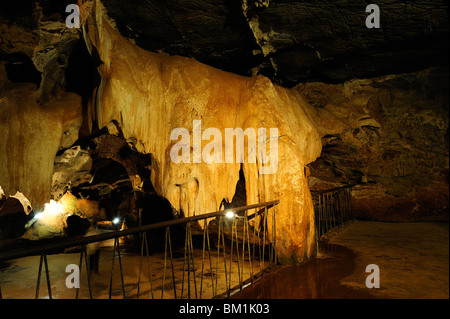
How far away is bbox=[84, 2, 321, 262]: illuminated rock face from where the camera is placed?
490 centimetres

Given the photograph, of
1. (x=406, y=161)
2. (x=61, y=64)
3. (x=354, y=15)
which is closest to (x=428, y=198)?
(x=406, y=161)

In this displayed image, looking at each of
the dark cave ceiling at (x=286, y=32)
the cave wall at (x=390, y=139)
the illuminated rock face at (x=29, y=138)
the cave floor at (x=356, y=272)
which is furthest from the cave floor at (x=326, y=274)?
the dark cave ceiling at (x=286, y=32)

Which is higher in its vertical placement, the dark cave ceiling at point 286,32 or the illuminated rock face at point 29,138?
the dark cave ceiling at point 286,32

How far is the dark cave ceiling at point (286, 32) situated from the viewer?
4.50 metres

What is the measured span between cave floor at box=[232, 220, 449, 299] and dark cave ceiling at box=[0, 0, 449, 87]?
3.17m

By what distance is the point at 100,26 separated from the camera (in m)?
4.54

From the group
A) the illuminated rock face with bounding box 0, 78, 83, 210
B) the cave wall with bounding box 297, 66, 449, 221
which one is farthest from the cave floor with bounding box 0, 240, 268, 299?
the cave wall with bounding box 297, 66, 449, 221

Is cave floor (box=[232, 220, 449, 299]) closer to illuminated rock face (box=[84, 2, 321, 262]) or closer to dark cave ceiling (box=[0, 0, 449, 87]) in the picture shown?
illuminated rock face (box=[84, 2, 321, 262])

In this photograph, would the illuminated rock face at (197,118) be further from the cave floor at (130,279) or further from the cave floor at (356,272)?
the cave floor at (130,279)

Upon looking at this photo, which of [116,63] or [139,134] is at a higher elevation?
[116,63]

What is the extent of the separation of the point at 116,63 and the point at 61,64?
1.88 m

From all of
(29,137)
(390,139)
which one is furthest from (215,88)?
(390,139)

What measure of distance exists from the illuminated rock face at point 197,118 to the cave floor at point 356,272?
0.62 meters

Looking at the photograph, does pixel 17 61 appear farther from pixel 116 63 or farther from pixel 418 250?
pixel 418 250
